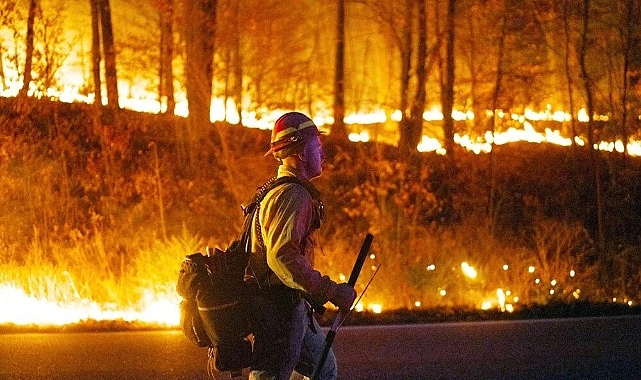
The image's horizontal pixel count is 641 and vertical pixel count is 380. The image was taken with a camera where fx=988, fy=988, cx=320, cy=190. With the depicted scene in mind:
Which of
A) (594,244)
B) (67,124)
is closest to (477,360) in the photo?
(594,244)

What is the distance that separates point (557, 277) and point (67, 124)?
Result: 319 inches

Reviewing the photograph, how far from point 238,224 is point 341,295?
950 centimetres

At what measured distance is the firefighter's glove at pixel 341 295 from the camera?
14.0ft

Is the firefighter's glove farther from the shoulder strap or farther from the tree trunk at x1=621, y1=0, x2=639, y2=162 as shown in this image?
the tree trunk at x1=621, y1=0, x2=639, y2=162

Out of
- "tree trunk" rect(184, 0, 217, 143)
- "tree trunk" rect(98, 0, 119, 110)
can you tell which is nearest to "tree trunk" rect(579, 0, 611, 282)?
"tree trunk" rect(184, 0, 217, 143)

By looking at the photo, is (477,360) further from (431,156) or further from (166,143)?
(166,143)

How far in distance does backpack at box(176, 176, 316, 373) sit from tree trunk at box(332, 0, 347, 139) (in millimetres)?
11293

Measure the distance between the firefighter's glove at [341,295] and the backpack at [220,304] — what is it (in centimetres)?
39

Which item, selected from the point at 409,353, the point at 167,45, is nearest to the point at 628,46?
the point at 167,45

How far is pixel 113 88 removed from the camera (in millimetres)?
15836

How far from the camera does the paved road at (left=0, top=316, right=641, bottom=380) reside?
7.52m

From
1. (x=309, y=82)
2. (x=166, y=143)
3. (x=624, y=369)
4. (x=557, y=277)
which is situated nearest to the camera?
(x=624, y=369)

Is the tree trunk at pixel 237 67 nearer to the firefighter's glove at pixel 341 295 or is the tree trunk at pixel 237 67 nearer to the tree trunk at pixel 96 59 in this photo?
the tree trunk at pixel 96 59

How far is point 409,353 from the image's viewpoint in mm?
8109
